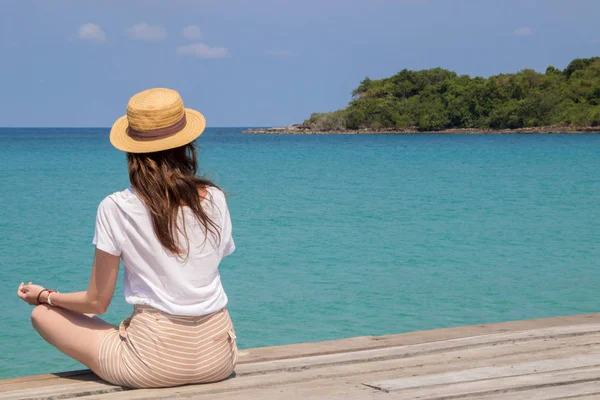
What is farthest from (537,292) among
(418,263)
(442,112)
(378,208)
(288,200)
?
(442,112)

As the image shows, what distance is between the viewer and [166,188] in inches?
98.2

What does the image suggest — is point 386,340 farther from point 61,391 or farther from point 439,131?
point 439,131


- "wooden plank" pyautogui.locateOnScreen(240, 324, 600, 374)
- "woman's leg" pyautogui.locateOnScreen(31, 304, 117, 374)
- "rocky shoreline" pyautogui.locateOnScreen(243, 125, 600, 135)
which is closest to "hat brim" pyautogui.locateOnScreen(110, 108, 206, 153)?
"woman's leg" pyautogui.locateOnScreen(31, 304, 117, 374)

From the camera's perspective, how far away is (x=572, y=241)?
38.2ft

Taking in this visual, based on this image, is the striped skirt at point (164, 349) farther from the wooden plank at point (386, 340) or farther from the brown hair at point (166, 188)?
the wooden plank at point (386, 340)

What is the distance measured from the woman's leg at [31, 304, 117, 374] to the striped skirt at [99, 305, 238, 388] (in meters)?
0.04

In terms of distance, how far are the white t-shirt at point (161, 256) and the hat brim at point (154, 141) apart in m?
0.16

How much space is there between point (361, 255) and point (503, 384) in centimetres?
772

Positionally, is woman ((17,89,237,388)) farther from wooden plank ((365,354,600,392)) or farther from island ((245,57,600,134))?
island ((245,57,600,134))

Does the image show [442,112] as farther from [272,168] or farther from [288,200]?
[288,200]

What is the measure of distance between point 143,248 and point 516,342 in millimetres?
1793

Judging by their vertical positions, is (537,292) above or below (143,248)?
below

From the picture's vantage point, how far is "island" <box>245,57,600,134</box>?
71125 mm

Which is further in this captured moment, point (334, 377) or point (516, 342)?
point (516, 342)
